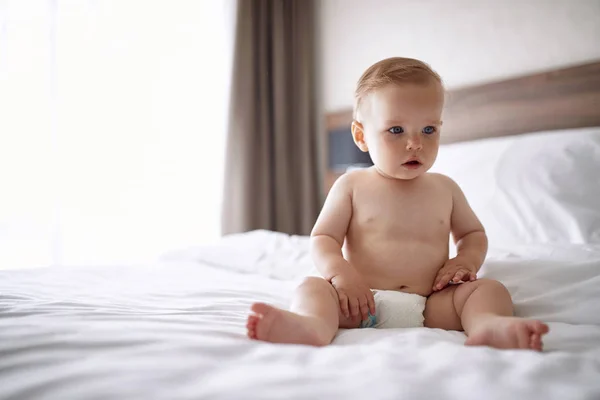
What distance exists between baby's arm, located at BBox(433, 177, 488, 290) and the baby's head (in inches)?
6.1

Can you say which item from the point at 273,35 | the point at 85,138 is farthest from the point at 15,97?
the point at 273,35

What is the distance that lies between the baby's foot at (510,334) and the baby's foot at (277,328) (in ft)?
0.77

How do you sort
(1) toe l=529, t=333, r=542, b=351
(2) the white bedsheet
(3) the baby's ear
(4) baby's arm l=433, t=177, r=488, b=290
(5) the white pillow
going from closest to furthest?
(2) the white bedsheet, (1) toe l=529, t=333, r=542, b=351, (4) baby's arm l=433, t=177, r=488, b=290, (3) the baby's ear, (5) the white pillow

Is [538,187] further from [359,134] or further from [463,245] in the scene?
[359,134]

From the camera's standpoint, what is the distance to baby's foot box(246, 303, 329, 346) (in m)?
0.72

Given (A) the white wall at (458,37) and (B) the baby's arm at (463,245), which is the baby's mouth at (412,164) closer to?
(B) the baby's arm at (463,245)

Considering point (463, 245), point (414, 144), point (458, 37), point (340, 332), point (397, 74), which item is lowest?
point (340, 332)

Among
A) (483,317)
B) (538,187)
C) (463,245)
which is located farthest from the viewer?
(538,187)

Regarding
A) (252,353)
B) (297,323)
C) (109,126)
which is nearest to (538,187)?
(297,323)

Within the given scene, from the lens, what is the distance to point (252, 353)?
2.13ft

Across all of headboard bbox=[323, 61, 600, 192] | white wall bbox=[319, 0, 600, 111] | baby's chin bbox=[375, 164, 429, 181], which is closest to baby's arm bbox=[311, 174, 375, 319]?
baby's chin bbox=[375, 164, 429, 181]

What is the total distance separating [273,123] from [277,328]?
2497 millimetres

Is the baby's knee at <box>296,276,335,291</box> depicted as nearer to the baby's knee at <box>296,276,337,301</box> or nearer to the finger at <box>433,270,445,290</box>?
the baby's knee at <box>296,276,337,301</box>

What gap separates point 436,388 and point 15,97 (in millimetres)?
2342
